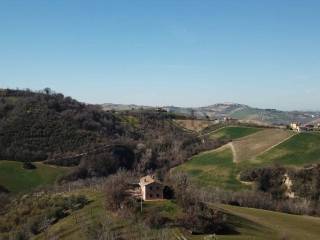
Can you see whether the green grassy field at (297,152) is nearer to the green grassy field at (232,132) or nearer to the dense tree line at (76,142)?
the dense tree line at (76,142)

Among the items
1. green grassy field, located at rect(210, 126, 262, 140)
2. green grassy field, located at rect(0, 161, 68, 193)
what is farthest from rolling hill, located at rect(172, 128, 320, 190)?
green grassy field, located at rect(0, 161, 68, 193)

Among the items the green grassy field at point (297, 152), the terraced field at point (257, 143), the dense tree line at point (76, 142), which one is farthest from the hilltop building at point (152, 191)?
the terraced field at point (257, 143)

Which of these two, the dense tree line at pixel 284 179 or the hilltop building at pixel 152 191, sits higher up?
the hilltop building at pixel 152 191

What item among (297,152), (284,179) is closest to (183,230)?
(284,179)

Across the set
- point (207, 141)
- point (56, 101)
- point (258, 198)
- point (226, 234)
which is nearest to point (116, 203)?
point (226, 234)

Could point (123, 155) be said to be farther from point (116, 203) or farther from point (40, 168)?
point (116, 203)

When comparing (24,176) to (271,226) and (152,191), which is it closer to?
(152,191)

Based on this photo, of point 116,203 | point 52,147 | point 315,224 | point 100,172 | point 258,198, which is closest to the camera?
point 116,203

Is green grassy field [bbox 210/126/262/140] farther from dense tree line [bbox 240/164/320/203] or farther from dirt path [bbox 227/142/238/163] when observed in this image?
dense tree line [bbox 240/164/320/203]
